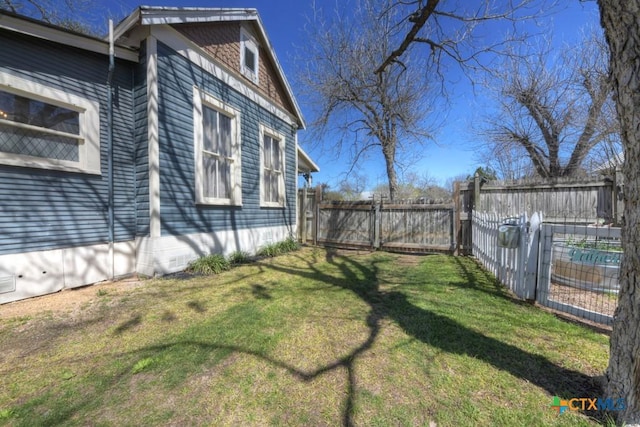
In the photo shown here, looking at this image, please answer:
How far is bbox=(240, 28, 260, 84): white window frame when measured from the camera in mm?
7414

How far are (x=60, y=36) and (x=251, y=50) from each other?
473 cm

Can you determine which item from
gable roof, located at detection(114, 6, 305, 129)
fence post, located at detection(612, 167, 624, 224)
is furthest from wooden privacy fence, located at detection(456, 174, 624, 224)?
gable roof, located at detection(114, 6, 305, 129)

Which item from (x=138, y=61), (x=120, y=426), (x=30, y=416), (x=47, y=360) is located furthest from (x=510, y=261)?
(x=138, y=61)

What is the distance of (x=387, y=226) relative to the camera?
29.0 ft

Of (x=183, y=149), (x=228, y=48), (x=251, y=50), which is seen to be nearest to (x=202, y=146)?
(x=183, y=149)

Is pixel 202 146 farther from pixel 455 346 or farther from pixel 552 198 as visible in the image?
pixel 552 198

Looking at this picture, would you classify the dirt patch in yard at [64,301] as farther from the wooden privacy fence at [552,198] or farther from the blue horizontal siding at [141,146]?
the wooden privacy fence at [552,198]

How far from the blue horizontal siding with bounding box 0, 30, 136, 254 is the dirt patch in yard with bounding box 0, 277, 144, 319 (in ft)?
2.39

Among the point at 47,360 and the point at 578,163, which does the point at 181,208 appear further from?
the point at 578,163

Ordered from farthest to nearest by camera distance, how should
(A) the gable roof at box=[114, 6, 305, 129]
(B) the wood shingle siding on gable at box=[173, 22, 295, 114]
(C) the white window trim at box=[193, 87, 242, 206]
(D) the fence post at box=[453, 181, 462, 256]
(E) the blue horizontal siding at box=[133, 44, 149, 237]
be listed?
1. (D) the fence post at box=[453, 181, 462, 256]
2. (B) the wood shingle siding on gable at box=[173, 22, 295, 114]
3. (C) the white window trim at box=[193, 87, 242, 206]
4. (E) the blue horizontal siding at box=[133, 44, 149, 237]
5. (A) the gable roof at box=[114, 6, 305, 129]

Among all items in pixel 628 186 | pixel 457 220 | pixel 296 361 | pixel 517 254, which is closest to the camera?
pixel 628 186

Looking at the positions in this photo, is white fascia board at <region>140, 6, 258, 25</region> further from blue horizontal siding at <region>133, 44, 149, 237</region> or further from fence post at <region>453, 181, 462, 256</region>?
fence post at <region>453, 181, 462, 256</region>

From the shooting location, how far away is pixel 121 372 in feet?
7.42

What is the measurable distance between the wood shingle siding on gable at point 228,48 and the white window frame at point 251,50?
0.38 feet
